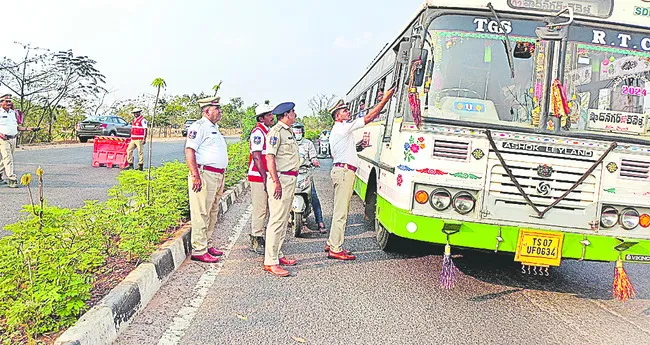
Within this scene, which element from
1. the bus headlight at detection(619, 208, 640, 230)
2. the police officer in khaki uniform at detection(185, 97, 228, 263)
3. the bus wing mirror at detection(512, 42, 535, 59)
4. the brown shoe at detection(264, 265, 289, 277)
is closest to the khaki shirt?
the police officer in khaki uniform at detection(185, 97, 228, 263)

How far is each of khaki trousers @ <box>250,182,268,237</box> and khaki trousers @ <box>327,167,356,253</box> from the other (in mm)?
832

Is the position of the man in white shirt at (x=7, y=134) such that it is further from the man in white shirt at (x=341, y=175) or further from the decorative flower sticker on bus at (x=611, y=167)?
the decorative flower sticker on bus at (x=611, y=167)

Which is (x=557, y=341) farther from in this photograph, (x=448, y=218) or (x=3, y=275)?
(x=3, y=275)

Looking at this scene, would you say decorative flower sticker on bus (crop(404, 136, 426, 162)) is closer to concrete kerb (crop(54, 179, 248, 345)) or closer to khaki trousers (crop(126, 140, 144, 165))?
concrete kerb (crop(54, 179, 248, 345))

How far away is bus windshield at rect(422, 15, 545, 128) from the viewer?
5.27m

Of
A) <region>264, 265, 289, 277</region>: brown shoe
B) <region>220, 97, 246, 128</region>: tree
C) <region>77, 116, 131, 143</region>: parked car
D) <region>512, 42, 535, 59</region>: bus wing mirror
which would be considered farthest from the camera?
<region>220, 97, 246, 128</region>: tree

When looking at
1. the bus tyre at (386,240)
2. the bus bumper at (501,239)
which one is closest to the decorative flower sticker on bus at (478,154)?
the bus bumper at (501,239)

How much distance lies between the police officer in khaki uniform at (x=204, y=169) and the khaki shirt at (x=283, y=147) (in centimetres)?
66

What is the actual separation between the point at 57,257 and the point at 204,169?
2.19 m

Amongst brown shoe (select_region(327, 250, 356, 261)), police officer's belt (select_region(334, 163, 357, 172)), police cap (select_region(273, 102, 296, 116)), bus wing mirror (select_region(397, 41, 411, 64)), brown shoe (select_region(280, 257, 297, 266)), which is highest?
bus wing mirror (select_region(397, 41, 411, 64))

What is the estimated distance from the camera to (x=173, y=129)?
5275 cm

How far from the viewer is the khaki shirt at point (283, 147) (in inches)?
234

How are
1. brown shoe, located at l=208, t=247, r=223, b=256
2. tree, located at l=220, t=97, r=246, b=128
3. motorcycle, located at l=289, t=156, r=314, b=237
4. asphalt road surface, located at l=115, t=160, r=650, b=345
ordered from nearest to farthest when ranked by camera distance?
1. asphalt road surface, located at l=115, t=160, r=650, b=345
2. brown shoe, located at l=208, t=247, r=223, b=256
3. motorcycle, located at l=289, t=156, r=314, b=237
4. tree, located at l=220, t=97, r=246, b=128

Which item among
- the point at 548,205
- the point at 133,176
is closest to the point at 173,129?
the point at 133,176
